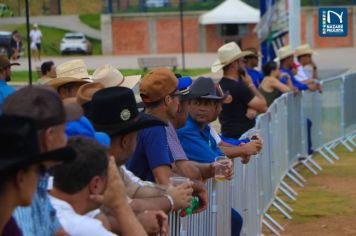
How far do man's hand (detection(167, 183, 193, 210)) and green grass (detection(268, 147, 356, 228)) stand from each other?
749 cm

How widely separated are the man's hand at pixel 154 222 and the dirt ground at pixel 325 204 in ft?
23.2

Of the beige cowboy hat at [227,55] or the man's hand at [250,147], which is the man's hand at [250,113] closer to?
the beige cowboy hat at [227,55]

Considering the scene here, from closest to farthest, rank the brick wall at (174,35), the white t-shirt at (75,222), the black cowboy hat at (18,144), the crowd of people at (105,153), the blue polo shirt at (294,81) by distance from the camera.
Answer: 1. the black cowboy hat at (18,144)
2. the crowd of people at (105,153)
3. the white t-shirt at (75,222)
4. the blue polo shirt at (294,81)
5. the brick wall at (174,35)

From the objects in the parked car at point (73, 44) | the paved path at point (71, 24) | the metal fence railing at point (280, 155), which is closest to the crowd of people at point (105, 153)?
the metal fence railing at point (280, 155)

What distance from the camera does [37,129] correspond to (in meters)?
4.14

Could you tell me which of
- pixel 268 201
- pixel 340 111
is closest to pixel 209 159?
pixel 268 201

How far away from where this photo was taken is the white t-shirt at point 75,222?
15.1 ft

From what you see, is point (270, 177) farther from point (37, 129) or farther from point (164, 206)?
point (37, 129)

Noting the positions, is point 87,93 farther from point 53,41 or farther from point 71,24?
point 71,24

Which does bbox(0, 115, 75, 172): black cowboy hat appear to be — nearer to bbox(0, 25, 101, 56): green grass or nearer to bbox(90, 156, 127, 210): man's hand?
bbox(90, 156, 127, 210): man's hand

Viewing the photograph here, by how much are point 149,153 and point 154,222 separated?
1.32m

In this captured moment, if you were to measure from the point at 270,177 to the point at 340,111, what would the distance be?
20.7 ft

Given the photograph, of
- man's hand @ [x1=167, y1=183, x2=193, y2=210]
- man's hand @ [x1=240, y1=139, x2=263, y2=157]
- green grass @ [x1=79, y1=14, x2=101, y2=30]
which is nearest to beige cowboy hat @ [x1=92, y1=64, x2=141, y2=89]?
man's hand @ [x1=167, y1=183, x2=193, y2=210]

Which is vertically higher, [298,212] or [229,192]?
[229,192]
